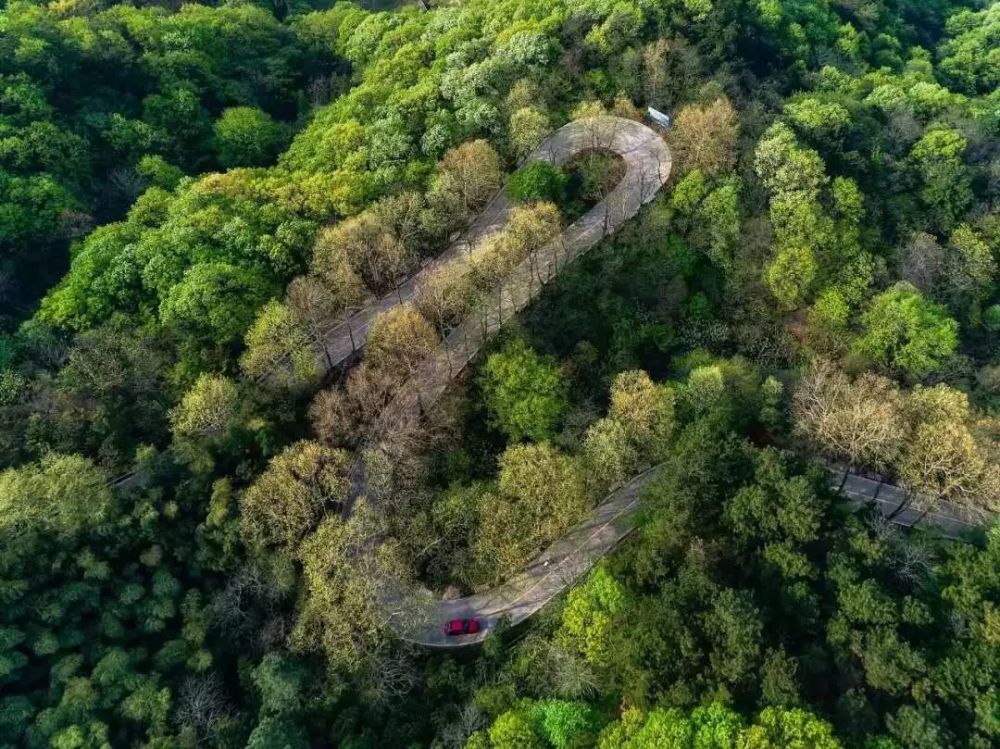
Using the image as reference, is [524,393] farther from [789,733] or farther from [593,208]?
[789,733]

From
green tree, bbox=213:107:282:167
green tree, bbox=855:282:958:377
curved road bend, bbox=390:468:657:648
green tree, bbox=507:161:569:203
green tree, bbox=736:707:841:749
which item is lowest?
green tree, bbox=855:282:958:377

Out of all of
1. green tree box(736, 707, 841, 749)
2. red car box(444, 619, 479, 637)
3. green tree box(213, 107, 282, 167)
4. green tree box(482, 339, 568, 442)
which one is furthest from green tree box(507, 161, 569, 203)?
green tree box(736, 707, 841, 749)

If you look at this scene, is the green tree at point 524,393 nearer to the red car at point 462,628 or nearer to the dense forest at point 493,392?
the dense forest at point 493,392

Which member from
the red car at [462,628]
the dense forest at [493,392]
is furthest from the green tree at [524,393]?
the red car at [462,628]

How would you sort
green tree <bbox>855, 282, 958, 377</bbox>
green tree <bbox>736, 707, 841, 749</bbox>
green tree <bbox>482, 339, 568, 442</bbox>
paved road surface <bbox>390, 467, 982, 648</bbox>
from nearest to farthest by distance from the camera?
green tree <bbox>736, 707, 841, 749</bbox> → paved road surface <bbox>390, 467, 982, 648</bbox> → green tree <bbox>482, 339, 568, 442</bbox> → green tree <bbox>855, 282, 958, 377</bbox>

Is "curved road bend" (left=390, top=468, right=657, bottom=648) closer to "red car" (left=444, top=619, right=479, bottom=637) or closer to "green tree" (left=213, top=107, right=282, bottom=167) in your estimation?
"red car" (left=444, top=619, right=479, bottom=637)

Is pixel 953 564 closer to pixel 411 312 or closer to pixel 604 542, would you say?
pixel 604 542

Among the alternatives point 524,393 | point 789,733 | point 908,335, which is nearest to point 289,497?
point 524,393
